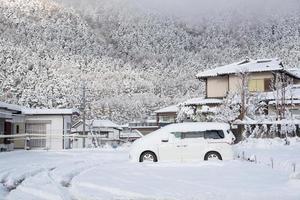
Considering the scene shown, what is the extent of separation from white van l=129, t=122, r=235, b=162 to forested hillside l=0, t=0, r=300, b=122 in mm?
61600

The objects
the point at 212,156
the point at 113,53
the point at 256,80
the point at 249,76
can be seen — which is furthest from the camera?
the point at 113,53

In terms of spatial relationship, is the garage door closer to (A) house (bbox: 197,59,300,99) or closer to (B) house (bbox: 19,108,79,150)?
(B) house (bbox: 19,108,79,150)

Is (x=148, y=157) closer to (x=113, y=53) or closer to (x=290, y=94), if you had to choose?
(x=290, y=94)

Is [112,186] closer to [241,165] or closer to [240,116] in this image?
[241,165]

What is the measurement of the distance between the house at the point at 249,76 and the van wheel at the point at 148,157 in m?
26.9

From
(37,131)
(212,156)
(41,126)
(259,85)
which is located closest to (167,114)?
(259,85)

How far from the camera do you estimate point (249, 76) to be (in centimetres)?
4594

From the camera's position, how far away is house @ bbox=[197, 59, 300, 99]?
149 feet

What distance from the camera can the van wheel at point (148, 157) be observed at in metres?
18.7

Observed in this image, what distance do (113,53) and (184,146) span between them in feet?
314

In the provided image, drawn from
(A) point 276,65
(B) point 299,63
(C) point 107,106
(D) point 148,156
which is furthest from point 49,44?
(D) point 148,156

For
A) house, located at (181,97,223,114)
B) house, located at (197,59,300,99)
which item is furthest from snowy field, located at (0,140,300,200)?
house, located at (197,59,300,99)

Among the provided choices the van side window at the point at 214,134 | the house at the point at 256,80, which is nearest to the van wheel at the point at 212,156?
the van side window at the point at 214,134

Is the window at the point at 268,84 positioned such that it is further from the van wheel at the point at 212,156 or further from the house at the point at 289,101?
the van wheel at the point at 212,156
